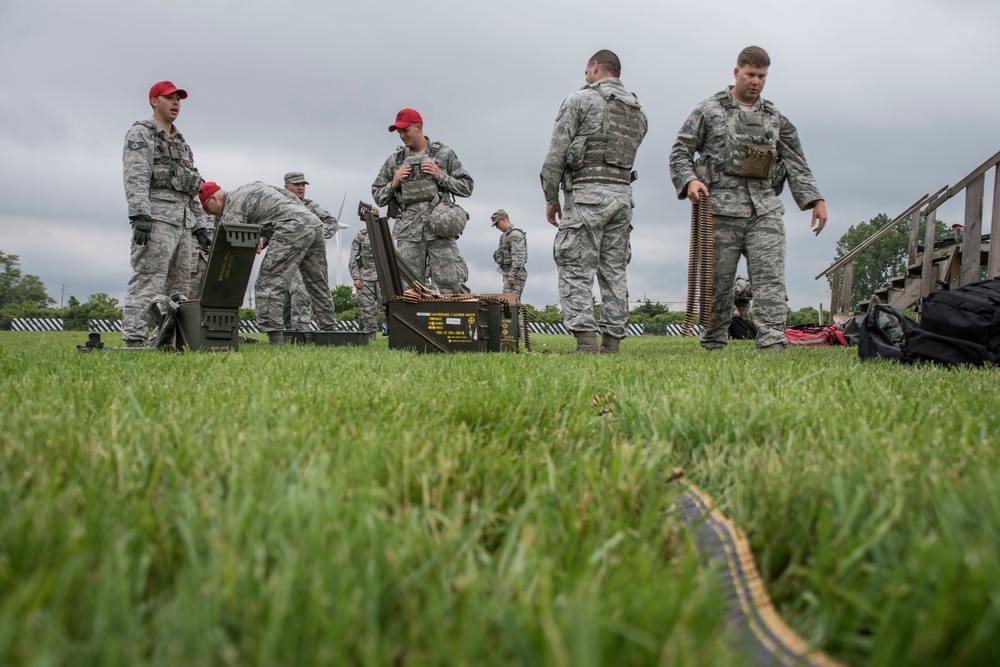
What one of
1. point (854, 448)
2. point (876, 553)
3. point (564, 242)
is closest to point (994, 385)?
point (854, 448)

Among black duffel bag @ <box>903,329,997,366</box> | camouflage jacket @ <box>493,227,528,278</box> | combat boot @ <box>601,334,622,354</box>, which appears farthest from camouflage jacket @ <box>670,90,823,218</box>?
camouflage jacket @ <box>493,227,528,278</box>

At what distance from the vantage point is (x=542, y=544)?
2.66ft

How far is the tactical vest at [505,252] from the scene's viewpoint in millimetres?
14523

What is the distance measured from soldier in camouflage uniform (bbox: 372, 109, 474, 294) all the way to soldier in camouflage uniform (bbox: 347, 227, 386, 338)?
3.48 metres

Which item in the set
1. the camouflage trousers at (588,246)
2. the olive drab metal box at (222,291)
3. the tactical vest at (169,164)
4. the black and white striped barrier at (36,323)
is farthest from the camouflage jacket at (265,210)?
the black and white striped barrier at (36,323)

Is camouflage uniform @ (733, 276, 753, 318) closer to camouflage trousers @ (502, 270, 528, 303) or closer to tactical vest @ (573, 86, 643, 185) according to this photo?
camouflage trousers @ (502, 270, 528, 303)

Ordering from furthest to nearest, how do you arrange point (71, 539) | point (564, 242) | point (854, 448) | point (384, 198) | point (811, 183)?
point (384, 198)
point (811, 183)
point (564, 242)
point (854, 448)
point (71, 539)

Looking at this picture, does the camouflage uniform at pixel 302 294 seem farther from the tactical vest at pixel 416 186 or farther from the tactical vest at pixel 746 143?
the tactical vest at pixel 746 143

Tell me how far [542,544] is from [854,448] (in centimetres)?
84

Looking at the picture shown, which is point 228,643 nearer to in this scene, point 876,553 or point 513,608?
point 513,608

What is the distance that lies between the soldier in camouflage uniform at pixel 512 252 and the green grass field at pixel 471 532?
12.7 m

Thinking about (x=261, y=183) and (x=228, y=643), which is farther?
(x=261, y=183)

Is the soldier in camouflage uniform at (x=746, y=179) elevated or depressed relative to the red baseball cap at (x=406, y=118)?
depressed

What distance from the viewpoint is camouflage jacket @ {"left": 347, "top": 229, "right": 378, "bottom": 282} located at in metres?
12.4
